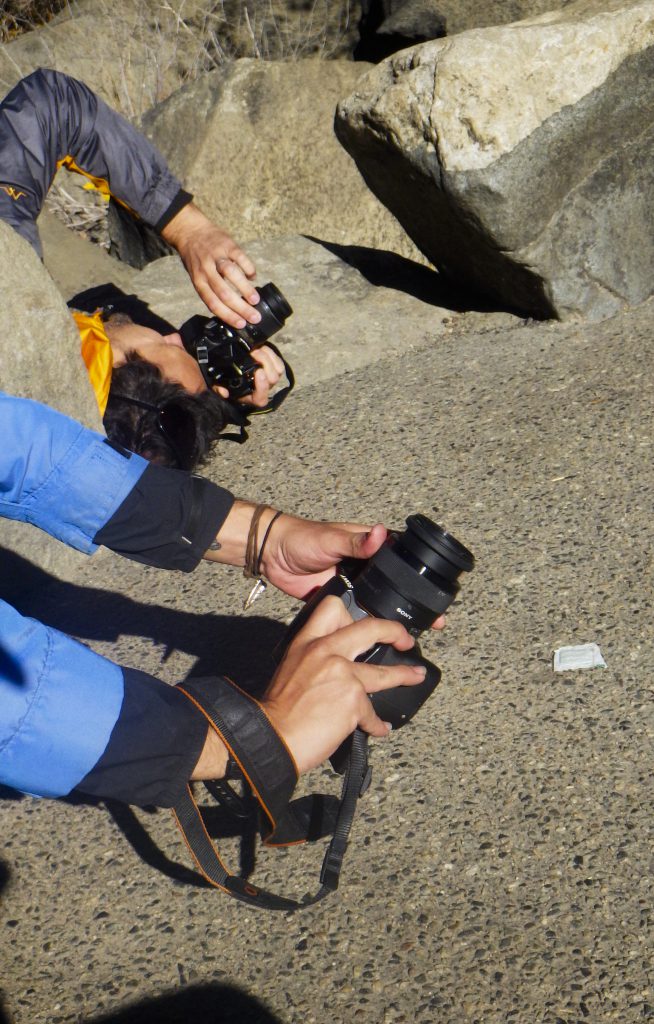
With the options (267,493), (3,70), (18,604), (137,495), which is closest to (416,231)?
(267,493)

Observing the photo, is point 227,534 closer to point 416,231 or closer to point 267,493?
point 267,493

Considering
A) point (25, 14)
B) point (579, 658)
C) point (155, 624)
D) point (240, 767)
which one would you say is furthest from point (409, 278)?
point (25, 14)

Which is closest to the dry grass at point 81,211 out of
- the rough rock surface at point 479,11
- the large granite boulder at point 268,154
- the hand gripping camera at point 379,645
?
the large granite boulder at point 268,154

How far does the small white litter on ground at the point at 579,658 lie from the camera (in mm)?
2822

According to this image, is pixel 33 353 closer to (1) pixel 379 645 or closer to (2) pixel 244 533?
(2) pixel 244 533

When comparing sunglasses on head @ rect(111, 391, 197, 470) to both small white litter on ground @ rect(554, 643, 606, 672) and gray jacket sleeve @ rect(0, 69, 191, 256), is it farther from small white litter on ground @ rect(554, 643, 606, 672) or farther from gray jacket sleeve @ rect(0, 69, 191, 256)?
small white litter on ground @ rect(554, 643, 606, 672)

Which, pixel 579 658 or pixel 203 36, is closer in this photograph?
pixel 579 658

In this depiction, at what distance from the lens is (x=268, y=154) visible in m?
6.27

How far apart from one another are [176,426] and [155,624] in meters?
1.04

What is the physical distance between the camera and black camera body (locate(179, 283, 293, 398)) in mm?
3837

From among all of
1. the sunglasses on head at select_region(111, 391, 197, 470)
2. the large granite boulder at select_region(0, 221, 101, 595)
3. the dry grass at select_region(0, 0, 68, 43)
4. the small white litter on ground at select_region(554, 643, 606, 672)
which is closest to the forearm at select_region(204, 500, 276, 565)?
the small white litter on ground at select_region(554, 643, 606, 672)

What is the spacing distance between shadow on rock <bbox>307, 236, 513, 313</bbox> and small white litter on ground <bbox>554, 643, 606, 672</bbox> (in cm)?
230

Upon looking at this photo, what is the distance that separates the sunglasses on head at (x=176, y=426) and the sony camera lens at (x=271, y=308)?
53 cm

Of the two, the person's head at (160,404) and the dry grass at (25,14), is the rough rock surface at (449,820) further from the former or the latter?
the dry grass at (25,14)
